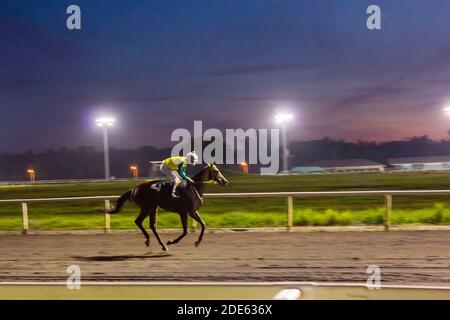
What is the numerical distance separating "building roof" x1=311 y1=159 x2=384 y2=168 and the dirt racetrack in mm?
31509

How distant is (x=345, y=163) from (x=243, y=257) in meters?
36.6

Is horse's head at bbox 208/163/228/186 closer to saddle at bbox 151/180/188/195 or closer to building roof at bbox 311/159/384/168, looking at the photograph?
saddle at bbox 151/180/188/195

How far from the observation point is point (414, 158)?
41.1 m

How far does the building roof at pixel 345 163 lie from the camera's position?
124 feet

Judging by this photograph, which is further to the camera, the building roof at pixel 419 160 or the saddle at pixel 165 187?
the building roof at pixel 419 160

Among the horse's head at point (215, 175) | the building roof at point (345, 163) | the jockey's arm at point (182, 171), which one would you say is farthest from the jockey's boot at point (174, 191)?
the building roof at point (345, 163)

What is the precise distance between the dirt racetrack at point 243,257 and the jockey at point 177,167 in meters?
0.95

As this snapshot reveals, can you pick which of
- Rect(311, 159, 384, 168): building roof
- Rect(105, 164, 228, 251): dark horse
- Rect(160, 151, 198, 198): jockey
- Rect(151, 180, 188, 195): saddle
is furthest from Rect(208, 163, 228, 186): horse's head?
Rect(311, 159, 384, 168): building roof

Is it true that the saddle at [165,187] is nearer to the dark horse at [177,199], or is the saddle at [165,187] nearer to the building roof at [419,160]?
the dark horse at [177,199]

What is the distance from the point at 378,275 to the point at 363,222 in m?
3.85

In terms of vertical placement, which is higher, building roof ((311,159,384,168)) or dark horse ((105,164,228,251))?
dark horse ((105,164,228,251))

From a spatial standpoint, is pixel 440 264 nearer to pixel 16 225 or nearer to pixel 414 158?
pixel 16 225

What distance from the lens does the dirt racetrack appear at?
4.32m
